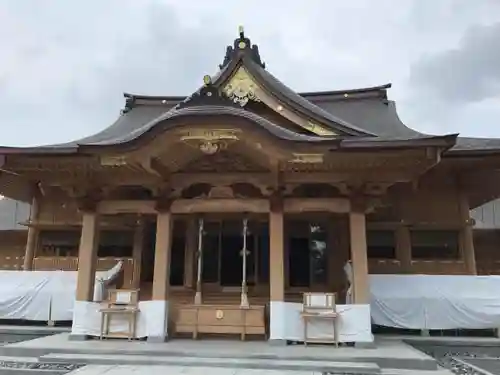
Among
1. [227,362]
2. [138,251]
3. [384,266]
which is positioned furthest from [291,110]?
[227,362]

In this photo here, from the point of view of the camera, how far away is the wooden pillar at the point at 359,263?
22.8ft

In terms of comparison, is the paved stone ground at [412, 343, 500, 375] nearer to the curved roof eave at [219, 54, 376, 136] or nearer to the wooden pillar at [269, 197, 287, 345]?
the wooden pillar at [269, 197, 287, 345]

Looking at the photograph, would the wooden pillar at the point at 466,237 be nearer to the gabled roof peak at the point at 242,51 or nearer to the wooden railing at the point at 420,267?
the wooden railing at the point at 420,267

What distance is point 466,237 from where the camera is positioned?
9.39 m

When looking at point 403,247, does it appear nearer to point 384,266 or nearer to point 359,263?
point 384,266

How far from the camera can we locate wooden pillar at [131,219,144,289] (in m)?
10.0

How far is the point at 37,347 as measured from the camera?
6324 mm

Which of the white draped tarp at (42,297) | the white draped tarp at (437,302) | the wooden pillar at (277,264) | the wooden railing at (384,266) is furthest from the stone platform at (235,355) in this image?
the wooden railing at (384,266)

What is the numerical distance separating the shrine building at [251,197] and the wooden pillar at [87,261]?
0.06 feet

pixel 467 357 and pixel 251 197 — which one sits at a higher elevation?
pixel 251 197

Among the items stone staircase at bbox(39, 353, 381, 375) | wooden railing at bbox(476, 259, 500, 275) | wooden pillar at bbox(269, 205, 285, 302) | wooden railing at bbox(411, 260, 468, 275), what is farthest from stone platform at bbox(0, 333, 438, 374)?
wooden railing at bbox(476, 259, 500, 275)

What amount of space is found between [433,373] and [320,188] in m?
3.60

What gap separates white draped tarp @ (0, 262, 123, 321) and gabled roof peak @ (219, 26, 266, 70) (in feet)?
18.1

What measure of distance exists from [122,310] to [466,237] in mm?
7117
